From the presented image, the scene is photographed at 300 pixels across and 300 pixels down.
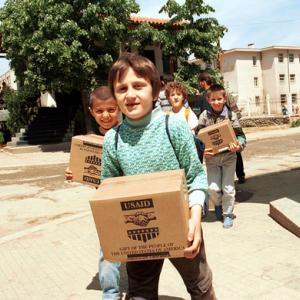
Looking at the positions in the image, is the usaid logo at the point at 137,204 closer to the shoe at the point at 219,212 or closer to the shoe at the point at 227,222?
the shoe at the point at 227,222

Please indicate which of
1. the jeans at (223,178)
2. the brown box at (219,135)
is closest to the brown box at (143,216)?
the brown box at (219,135)

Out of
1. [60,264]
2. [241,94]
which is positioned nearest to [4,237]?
[60,264]

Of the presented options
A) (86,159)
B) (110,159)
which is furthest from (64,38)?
(110,159)

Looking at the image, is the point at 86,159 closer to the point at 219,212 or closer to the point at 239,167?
the point at 219,212

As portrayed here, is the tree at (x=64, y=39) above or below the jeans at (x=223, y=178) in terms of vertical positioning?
above

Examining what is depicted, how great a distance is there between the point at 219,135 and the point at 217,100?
0.43 meters

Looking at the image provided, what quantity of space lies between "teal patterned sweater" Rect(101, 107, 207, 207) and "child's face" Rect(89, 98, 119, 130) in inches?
38.6

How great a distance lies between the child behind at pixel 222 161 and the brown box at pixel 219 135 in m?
0.13

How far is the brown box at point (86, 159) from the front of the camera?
12.0 feet

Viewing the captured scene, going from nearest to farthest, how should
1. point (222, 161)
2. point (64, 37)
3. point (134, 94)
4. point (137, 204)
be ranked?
point (137, 204)
point (134, 94)
point (222, 161)
point (64, 37)

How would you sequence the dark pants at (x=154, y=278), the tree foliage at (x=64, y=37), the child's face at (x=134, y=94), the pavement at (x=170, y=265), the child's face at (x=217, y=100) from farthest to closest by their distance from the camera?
the tree foliage at (x=64, y=37), the child's face at (x=217, y=100), the pavement at (x=170, y=265), the dark pants at (x=154, y=278), the child's face at (x=134, y=94)

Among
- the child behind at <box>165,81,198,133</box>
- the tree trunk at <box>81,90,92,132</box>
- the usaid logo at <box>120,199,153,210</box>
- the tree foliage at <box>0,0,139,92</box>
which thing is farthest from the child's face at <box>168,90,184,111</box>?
the tree trunk at <box>81,90,92,132</box>

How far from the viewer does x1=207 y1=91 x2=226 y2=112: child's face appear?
→ 17.1 ft

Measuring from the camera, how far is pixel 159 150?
2.37m
